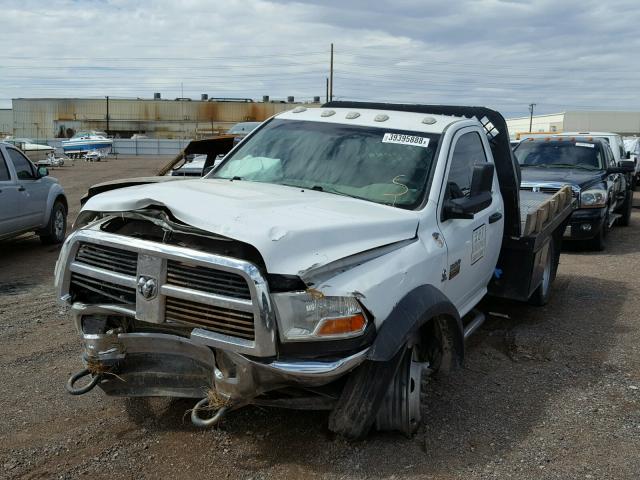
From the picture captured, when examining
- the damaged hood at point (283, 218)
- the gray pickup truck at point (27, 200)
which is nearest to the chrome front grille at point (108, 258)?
the damaged hood at point (283, 218)

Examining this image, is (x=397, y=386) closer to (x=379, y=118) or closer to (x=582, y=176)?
(x=379, y=118)

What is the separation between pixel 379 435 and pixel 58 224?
9004 millimetres

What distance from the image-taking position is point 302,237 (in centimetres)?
322

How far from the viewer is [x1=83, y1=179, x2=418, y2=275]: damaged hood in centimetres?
313

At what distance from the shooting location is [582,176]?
11.0 m

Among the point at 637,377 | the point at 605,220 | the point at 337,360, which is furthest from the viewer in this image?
the point at 605,220

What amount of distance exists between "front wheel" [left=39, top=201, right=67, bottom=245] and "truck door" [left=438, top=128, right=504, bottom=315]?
317 inches

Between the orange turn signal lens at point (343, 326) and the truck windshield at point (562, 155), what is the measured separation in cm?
951

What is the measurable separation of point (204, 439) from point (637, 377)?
132 inches

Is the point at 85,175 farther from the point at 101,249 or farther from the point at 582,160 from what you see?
the point at 101,249

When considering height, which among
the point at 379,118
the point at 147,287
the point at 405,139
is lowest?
the point at 147,287

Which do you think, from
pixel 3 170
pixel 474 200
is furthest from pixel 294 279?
pixel 3 170

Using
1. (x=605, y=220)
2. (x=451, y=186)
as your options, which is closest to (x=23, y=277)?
(x=451, y=186)

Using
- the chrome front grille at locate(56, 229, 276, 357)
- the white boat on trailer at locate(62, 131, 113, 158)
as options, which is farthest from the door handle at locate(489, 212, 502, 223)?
the white boat on trailer at locate(62, 131, 113, 158)
